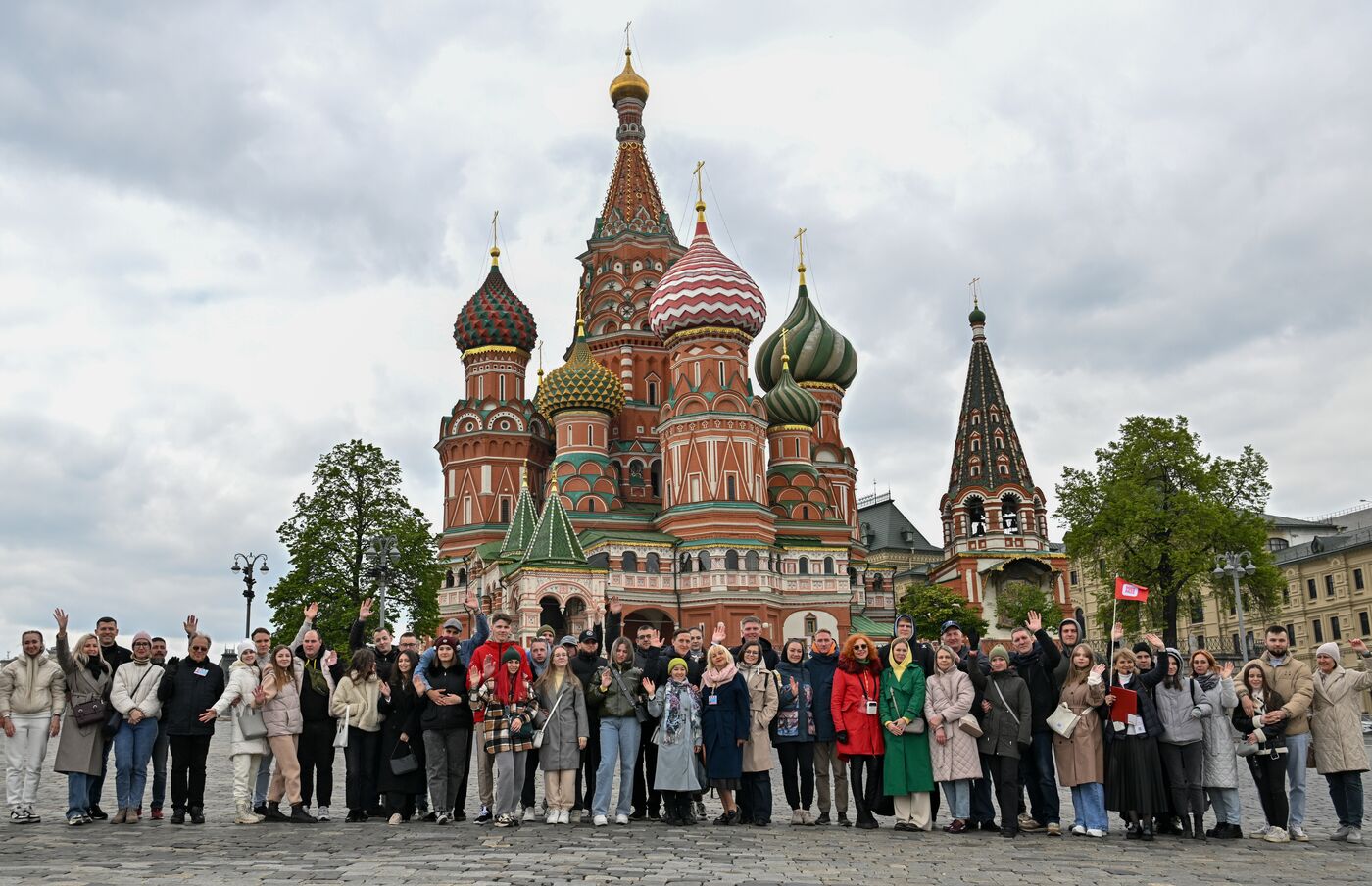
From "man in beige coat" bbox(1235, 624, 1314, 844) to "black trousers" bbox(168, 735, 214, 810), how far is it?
9395mm

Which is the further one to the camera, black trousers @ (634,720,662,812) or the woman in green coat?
black trousers @ (634,720,662,812)

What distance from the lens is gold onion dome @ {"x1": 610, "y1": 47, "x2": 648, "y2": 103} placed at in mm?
66500

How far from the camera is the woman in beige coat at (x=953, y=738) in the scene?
11.2 meters

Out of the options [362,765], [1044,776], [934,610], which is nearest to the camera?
[1044,776]

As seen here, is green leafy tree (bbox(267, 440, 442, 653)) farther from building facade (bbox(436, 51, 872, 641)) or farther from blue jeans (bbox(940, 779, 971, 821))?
blue jeans (bbox(940, 779, 971, 821))

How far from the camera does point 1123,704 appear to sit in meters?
11.0

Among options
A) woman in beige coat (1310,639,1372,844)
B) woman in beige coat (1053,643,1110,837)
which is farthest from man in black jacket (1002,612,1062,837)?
woman in beige coat (1310,639,1372,844)

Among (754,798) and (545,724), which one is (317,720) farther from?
(754,798)

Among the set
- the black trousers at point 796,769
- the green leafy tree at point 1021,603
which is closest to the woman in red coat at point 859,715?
the black trousers at point 796,769

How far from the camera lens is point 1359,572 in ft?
184

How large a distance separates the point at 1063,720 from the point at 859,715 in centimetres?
180

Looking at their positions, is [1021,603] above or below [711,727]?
above

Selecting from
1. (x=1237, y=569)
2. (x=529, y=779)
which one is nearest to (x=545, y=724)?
(x=529, y=779)

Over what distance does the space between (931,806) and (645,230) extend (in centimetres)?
5256
